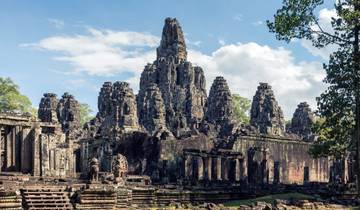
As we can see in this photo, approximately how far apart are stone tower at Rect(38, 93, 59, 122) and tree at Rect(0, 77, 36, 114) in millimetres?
2441

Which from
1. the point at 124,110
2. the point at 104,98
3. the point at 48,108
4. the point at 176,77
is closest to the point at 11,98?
the point at 48,108

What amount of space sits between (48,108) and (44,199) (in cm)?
6036

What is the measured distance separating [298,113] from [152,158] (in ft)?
139

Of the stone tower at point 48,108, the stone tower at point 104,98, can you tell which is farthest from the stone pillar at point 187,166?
the stone tower at point 104,98

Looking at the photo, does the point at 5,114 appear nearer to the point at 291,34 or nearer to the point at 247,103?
the point at 291,34

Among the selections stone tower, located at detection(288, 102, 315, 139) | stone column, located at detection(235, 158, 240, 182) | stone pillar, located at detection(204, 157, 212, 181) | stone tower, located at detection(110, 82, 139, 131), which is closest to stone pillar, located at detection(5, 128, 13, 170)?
stone pillar, located at detection(204, 157, 212, 181)

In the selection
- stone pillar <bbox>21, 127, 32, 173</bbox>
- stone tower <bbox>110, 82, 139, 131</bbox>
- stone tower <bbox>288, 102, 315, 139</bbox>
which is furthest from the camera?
stone tower <bbox>288, 102, 315, 139</bbox>

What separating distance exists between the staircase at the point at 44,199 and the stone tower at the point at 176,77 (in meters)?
67.8

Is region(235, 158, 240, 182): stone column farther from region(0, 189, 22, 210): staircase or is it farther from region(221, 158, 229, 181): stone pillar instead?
region(0, 189, 22, 210): staircase

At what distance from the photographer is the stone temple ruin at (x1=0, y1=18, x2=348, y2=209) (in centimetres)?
3228

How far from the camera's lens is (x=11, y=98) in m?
83.5

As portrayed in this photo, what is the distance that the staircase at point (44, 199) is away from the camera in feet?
85.9

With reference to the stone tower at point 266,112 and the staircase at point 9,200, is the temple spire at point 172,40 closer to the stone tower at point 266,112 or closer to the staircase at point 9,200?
the stone tower at point 266,112

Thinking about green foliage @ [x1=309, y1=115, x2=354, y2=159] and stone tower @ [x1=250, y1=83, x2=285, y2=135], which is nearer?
green foliage @ [x1=309, y1=115, x2=354, y2=159]
